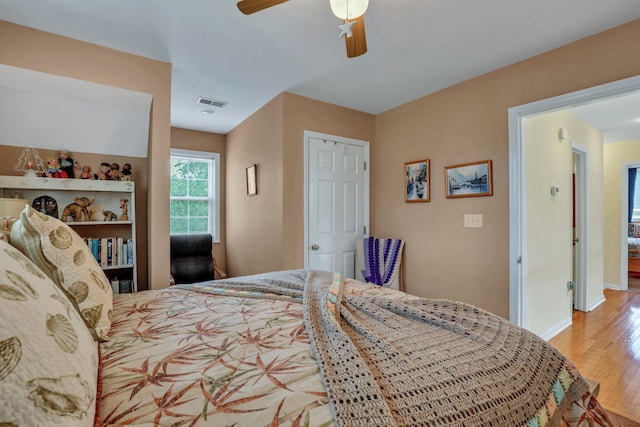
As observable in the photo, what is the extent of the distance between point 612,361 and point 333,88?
3.41m

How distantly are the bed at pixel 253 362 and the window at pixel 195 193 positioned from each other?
3047 millimetres

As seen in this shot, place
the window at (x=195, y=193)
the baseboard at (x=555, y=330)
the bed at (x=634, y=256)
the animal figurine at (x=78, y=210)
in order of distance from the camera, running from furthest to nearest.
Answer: the bed at (x=634, y=256) < the window at (x=195, y=193) < the baseboard at (x=555, y=330) < the animal figurine at (x=78, y=210)

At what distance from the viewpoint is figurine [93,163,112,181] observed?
2610 mm

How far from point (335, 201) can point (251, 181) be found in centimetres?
108

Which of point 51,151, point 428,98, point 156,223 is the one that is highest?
point 428,98

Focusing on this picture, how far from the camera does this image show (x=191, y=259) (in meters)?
3.75

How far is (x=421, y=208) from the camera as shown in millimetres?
3160

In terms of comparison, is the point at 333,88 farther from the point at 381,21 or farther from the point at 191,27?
the point at 191,27

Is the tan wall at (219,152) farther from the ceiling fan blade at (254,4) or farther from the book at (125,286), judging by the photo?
the ceiling fan blade at (254,4)

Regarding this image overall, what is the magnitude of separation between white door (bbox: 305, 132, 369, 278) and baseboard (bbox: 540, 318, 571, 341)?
1.97 metres

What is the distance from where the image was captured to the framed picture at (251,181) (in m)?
3.54

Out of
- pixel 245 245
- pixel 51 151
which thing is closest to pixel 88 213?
pixel 51 151

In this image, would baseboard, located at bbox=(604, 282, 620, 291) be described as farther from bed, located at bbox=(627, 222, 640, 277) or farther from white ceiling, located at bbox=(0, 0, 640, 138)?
white ceiling, located at bbox=(0, 0, 640, 138)

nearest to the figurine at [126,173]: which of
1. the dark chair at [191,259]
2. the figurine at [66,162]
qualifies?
the figurine at [66,162]
